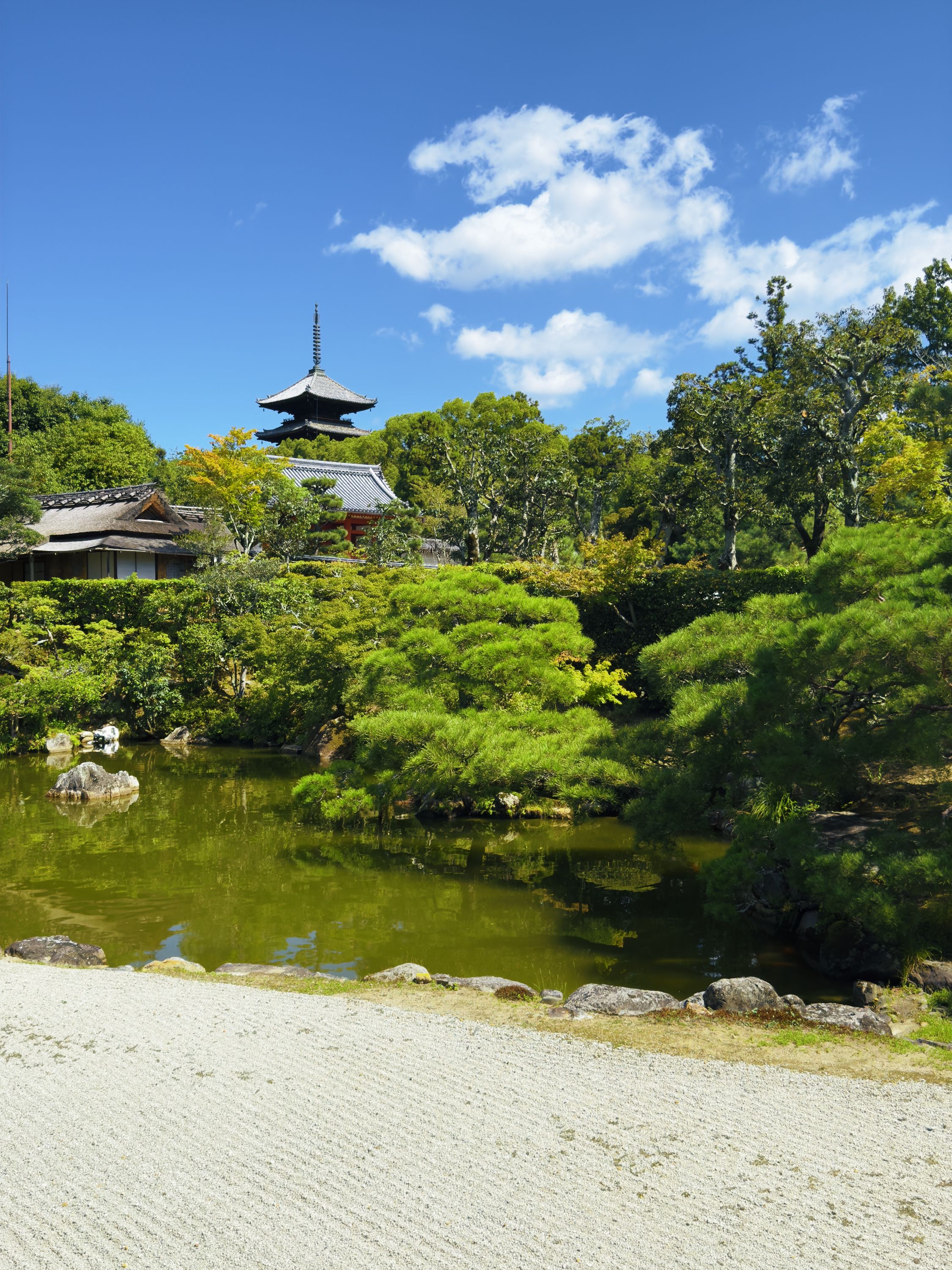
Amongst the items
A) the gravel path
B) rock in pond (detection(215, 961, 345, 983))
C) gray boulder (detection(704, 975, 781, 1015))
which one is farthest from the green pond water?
the gravel path

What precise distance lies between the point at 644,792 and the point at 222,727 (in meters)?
13.8

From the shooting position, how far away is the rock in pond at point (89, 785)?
46.1 ft

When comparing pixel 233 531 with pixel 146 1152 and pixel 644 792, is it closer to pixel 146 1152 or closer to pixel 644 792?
pixel 644 792

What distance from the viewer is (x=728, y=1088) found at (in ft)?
15.0

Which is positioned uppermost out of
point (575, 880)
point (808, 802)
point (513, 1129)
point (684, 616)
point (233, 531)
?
point (233, 531)

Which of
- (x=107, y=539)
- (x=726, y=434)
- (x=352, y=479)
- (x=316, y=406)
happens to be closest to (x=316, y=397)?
(x=316, y=406)

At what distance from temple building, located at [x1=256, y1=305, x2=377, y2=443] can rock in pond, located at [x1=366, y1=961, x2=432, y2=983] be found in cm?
3810

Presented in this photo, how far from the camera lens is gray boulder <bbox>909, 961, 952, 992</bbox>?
5.97m

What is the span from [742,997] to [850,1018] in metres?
0.69

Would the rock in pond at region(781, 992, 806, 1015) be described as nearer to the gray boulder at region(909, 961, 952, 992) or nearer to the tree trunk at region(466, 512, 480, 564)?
the gray boulder at region(909, 961, 952, 992)

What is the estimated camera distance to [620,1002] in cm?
599

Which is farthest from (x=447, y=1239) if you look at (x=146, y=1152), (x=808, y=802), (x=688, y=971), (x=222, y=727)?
(x=222, y=727)

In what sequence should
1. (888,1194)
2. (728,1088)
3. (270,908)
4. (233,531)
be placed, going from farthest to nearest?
(233,531) → (270,908) → (728,1088) → (888,1194)

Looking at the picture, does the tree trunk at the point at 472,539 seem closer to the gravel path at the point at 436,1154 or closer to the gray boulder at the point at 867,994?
the gray boulder at the point at 867,994
